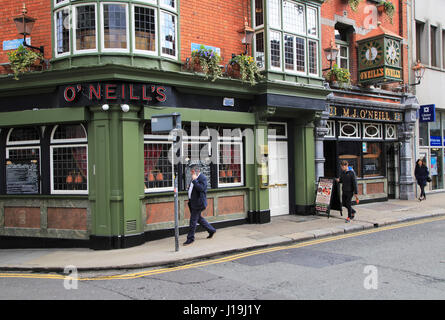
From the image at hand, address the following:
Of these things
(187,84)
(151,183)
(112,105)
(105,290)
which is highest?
(187,84)

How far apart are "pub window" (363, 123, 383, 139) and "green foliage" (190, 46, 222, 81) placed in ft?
Answer: 26.7

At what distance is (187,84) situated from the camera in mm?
10945

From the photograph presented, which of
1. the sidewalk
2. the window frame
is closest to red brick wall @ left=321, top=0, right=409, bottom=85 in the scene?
the sidewalk

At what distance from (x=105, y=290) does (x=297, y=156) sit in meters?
9.11

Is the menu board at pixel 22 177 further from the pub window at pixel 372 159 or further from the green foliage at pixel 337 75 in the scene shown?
the pub window at pixel 372 159

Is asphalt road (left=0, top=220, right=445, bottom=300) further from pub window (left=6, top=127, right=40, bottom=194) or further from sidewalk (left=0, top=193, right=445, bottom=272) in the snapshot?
pub window (left=6, top=127, right=40, bottom=194)

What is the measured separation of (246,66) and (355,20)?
7123 millimetres

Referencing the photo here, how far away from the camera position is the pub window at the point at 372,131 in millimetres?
16855

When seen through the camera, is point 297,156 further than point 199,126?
Yes

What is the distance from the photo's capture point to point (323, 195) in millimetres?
13680
